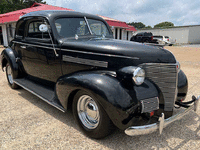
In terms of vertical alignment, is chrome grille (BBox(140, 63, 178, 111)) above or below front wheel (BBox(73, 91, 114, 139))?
above

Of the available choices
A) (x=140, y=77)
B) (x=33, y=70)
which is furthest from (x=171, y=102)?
(x=33, y=70)

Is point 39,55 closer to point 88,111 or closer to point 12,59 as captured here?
point 12,59

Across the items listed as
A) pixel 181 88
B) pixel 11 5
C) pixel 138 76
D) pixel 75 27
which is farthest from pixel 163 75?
pixel 11 5

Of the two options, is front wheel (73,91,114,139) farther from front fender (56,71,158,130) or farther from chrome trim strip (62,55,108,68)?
chrome trim strip (62,55,108,68)

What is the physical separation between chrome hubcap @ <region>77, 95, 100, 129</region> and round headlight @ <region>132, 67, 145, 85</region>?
0.66 metres

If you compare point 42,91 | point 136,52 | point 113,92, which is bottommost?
point 42,91

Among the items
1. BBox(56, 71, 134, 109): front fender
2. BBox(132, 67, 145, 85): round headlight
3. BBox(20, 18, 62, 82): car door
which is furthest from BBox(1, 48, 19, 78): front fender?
BBox(132, 67, 145, 85): round headlight

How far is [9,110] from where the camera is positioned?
3.35 meters

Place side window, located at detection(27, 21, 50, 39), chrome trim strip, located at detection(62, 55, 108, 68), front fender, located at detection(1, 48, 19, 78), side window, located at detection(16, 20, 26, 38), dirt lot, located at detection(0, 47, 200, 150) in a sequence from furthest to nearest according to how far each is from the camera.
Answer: front fender, located at detection(1, 48, 19, 78), side window, located at detection(16, 20, 26, 38), side window, located at detection(27, 21, 50, 39), chrome trim strip, located at detection(62, 55, 108, 68), dirt lot, located at detection(0, 47, 200, 150)

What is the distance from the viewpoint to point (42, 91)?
133 inches

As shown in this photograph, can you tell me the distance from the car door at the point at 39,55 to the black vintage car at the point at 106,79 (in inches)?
0.8

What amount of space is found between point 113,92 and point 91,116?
626mm

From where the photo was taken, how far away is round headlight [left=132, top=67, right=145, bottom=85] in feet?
7.21

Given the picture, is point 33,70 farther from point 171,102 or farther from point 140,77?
point 171,102
